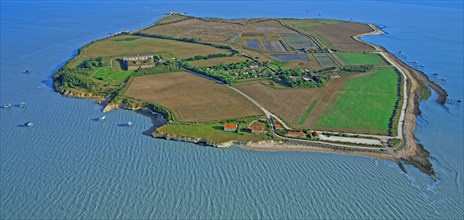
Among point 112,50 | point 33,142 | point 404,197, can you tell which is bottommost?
point 404,197

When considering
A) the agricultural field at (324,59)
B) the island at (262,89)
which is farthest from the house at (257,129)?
the agricultural field at (324,59)

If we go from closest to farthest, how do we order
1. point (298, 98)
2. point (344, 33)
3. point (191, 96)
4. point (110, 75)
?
1. point (191, 96)
2. point (298, 98)
3. point (110, 75)
4. point (344, 33)

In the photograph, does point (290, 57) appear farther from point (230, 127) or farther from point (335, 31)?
point (230, 127)

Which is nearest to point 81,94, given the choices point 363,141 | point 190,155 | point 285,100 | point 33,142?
point 33,142

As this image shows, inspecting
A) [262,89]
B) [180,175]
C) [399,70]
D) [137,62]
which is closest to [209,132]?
[180,175]

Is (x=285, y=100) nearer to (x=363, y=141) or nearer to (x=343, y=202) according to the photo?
(x=363, y=141)

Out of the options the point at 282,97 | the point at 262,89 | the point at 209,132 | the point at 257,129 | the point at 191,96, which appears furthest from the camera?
the point at 262,89

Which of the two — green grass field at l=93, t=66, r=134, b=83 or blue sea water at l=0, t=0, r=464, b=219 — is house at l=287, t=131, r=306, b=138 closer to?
blue sea water at l=0, t=0, r=464, b=219
